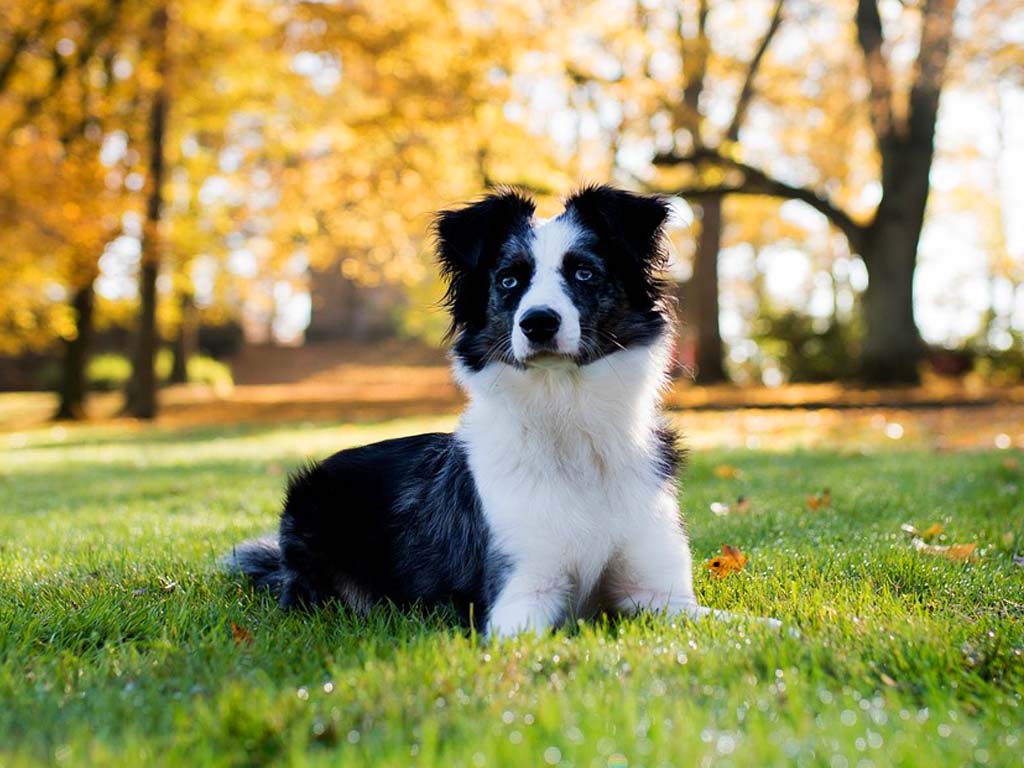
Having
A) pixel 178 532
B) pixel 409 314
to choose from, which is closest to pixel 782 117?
pixel 409 314

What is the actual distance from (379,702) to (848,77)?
2057cm

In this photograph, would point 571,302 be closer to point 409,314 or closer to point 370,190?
A: point 370,190

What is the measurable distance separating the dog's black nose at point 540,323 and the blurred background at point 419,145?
13989 mm

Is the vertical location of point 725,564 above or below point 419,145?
below

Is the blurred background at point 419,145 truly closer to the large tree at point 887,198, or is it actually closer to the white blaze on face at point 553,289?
the large tree at point 887,198

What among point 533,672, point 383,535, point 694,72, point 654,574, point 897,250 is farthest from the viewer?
point 694,72

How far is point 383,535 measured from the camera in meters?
4.33

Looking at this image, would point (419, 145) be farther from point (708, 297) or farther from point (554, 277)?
point (554, 277)

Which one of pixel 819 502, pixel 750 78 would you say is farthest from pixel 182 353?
pixel 819 502

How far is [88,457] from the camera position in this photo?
41.1 feet

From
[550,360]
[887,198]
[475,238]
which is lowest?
[550,360]

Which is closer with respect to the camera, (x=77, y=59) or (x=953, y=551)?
(x=953, y=551)

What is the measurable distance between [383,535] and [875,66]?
56.9 ft

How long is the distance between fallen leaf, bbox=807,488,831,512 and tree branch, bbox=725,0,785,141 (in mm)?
18153
